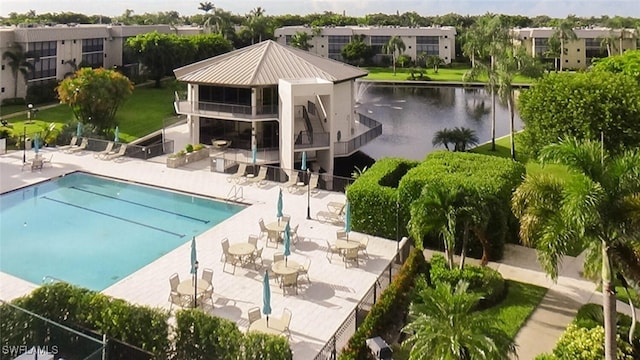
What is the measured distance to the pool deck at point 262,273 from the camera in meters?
16.0

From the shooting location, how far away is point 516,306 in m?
16.5

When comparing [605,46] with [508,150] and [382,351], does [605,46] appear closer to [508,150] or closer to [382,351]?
[508,150]

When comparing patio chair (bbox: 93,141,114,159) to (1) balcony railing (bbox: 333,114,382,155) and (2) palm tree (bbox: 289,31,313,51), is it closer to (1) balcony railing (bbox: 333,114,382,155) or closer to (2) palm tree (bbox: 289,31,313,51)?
(1) balcony railing (bbox: 333,114,382,155)

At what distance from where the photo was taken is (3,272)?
63.3 ft

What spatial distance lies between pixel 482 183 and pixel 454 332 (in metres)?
9.88

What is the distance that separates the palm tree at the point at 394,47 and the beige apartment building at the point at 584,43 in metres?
17.5

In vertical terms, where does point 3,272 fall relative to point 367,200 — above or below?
below

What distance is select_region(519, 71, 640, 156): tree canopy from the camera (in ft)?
90.0

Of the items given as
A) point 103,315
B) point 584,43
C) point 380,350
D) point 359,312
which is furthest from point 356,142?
point 584,43

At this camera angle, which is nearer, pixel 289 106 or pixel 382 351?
pixel 382 351

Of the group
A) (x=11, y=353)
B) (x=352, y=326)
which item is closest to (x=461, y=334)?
(x=352, y=326)

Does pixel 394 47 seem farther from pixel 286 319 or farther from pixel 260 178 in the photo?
pixel 286 319

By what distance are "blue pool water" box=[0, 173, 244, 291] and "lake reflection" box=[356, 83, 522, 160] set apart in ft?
55.3

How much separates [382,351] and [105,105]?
1306 inches
